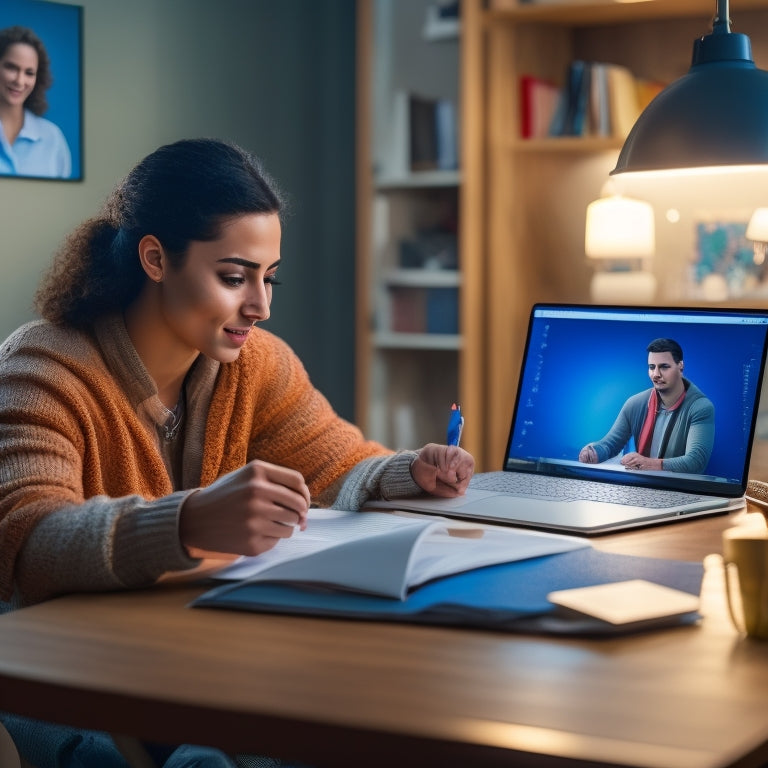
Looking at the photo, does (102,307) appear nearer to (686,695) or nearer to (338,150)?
(686,695)


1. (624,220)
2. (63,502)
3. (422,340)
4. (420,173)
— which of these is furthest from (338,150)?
(63,502)

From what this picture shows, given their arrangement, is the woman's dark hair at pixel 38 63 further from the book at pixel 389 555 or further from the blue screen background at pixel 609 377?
the book at pixel 389 555

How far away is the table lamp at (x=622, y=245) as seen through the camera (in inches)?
134

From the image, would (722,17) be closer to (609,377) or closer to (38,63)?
(609,377)

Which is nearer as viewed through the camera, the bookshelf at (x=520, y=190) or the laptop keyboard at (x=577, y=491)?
the laptop keyboard at (x=577, y=491)

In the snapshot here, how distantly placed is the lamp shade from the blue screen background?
169 cm

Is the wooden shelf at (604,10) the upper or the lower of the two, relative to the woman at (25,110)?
upper

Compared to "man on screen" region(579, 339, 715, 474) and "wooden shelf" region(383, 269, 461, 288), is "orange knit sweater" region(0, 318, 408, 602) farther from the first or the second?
"wooden shelf" region(383, 269, 461, 288)

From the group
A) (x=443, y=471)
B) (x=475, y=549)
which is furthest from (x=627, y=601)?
(x=443, y=471)

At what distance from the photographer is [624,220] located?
134 inches

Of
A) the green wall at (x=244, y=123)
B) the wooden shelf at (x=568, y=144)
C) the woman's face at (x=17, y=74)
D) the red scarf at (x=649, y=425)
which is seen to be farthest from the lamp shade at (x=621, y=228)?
the red scarf at (x=649, y=425)

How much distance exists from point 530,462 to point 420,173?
2.12 meters

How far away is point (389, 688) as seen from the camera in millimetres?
864

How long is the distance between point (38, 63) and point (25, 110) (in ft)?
0.46
